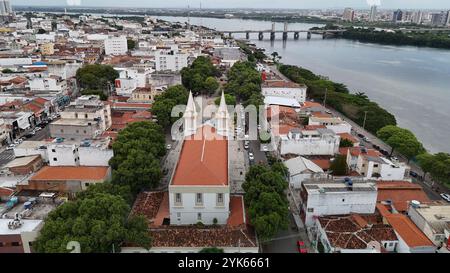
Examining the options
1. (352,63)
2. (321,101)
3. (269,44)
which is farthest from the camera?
(269,44)

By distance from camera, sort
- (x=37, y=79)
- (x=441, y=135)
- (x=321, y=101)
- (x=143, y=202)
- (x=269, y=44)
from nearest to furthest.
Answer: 1. (x=143, y=202)
2. (x=441, y=135)
3. (x=37, y=79)
4. (x=321, y=101)
5. (x=269, y=44)

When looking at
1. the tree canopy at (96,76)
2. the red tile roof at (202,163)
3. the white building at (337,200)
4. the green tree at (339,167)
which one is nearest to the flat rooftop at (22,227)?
the red tile roof at (202,163)

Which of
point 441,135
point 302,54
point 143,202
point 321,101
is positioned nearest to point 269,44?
point 302,54

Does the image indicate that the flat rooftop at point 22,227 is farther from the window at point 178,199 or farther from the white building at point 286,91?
the white building at point 286,91

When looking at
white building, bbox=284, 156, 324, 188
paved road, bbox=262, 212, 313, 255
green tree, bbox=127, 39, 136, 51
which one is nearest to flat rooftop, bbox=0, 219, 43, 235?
paved road, bbox=262, 212, 313, 255

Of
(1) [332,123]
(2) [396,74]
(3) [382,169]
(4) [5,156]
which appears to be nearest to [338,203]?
(3) [382,169]

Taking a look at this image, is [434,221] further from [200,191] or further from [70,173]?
[70,173]

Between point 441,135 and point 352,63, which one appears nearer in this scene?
point 441,135

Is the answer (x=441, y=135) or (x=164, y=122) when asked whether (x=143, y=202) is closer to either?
(x=164, y=122)
